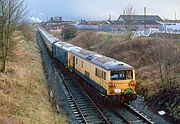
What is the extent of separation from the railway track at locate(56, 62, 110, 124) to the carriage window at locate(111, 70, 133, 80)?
2268 mm

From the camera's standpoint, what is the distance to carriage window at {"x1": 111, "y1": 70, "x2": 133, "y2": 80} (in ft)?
61.1

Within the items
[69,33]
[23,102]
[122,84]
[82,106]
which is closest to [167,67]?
[122,84]

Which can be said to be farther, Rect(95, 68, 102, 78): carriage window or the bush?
the bush

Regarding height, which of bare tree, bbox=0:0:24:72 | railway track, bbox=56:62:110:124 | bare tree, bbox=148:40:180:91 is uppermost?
bare tree, bbox=0:0:24:72

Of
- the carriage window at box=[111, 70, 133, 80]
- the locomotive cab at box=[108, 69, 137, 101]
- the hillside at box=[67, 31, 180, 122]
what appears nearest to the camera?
the locomotive cab at box=[108, 69, 137, 101]

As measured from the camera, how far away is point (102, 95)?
64.3 ft

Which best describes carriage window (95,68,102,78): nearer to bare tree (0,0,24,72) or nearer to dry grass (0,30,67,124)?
dry grass (0,30,67,124)

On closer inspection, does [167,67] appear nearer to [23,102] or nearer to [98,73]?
[98,73]

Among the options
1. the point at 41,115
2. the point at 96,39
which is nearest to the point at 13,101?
the point at 41,115

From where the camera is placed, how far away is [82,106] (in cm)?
2008

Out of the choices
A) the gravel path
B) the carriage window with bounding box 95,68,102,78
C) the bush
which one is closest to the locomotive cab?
the gravel path

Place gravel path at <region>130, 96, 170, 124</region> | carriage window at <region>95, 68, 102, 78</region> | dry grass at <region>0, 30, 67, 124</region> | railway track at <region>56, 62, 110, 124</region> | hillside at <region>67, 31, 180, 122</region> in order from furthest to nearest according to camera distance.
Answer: carriage window at <region>95, 68, 102, 78</region>
hillside at <region>67, 31, 180, 122</region>
railway track at <region>56, 62, 110, 124</region>
gravel path at <region>130, 96, 170, 124</region>
dry grass at <region>0, 30, 67, 124</region>

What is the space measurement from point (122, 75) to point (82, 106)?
11.5 ft

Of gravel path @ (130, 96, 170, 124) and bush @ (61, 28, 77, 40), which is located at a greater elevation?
bush @ (61, 28, 77, 40)
